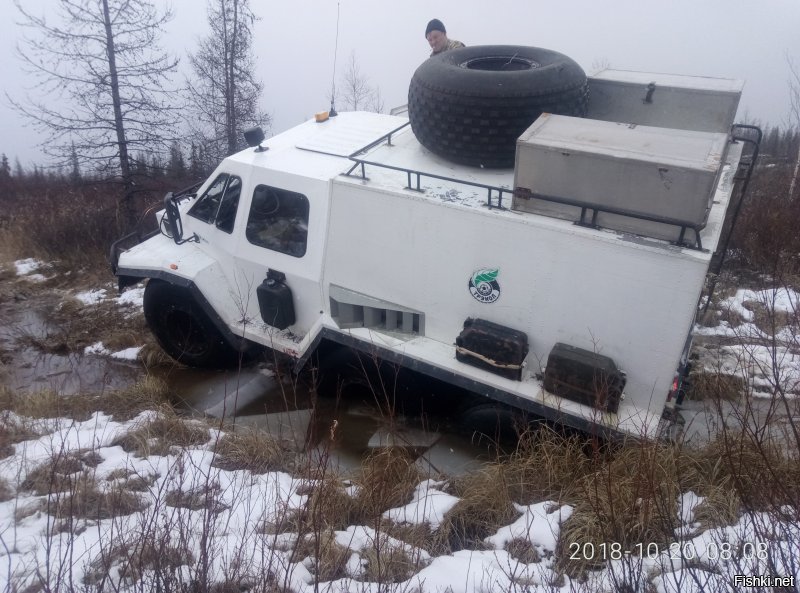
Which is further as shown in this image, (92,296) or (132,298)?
(92,296)

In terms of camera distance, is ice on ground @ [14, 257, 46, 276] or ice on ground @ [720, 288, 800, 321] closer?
ice on ground @ [720, 288, 800, 321]

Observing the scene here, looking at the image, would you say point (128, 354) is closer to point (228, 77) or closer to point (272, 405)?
point (272, 405)

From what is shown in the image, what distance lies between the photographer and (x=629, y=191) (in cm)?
354

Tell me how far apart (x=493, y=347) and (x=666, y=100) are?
8.40 ft

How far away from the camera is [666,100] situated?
475 centimetres

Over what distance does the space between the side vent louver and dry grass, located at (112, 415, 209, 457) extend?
1.39m

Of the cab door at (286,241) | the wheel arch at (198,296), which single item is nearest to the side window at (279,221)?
the cab door at (286,241)

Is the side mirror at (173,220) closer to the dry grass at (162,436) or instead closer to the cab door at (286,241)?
the cab door at (286,241)

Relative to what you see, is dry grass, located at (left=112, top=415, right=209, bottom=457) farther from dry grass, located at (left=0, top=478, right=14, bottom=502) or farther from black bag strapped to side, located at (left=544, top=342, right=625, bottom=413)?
black bag strapped to side, located at (left=544, top=342, right=625, bottom=413)

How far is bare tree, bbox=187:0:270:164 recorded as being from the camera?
13195mm

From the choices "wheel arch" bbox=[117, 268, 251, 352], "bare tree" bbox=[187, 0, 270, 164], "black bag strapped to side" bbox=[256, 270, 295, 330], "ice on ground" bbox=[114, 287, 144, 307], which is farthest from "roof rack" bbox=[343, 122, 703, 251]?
"bare tree" bbox=[187, 0, 270, 164]

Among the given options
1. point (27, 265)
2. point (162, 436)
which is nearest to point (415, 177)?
point (162, 436)

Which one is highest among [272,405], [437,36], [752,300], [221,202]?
[437,36]

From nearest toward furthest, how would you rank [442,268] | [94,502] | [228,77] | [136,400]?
1. [94,502]
2. [442,268]
3. [136,400]
4. [228,77]
